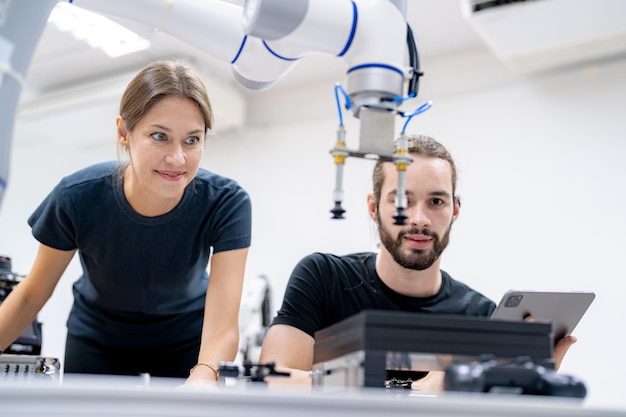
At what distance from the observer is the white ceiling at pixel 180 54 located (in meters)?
3.58

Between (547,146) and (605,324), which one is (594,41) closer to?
(547,146)

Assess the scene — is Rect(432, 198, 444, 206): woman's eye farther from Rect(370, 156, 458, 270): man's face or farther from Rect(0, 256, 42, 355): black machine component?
Rect(0, 256, 42, 355): black machine component

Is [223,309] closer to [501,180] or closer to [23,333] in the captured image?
[23,333]

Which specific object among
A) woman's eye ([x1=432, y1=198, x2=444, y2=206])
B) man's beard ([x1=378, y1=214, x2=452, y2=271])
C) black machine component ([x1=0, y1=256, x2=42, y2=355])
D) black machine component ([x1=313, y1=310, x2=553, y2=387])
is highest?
woman's eye ([x1=432, y1=198, x2=444, y2=206])

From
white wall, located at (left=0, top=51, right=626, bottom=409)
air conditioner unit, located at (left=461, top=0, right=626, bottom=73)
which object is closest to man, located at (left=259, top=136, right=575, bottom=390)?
air conditioner unit, located at (left=461, top=0, right=626, bottom=73)

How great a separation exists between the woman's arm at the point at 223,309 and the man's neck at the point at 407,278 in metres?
0.37

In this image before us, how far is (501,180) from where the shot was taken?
363 centimetres

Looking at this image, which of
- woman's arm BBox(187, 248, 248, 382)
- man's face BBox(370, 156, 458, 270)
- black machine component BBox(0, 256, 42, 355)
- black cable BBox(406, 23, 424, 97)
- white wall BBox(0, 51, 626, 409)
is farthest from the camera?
white wall BBox(0, 51, 626, 409)

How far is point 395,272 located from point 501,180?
206 cm

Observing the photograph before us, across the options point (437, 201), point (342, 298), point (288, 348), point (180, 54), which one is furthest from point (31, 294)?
point (180, 54)

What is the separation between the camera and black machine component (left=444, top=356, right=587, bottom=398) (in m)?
0.72

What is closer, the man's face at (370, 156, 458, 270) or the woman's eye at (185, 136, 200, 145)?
the woman's eye at (185, 136, 200, 145)

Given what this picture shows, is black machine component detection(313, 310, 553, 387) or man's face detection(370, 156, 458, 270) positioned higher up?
man's face detection(370, 156, 458, 270)

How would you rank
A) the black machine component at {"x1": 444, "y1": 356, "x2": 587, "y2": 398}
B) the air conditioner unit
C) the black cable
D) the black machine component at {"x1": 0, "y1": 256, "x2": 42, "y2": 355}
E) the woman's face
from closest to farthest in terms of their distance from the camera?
the black machine component at {"x1": 444, "y1": 356, "x2": 587, "y2": 398} → the black cable → the woman's face → the black machine component at {"x1": 0, "y1": 256, "x2": 42, "y2": 355} → the air conditioner unit
